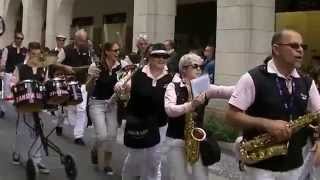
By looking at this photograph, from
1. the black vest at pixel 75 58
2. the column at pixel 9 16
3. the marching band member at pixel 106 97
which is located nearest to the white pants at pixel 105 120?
the marching band member at pixel 106 97

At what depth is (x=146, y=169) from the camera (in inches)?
283

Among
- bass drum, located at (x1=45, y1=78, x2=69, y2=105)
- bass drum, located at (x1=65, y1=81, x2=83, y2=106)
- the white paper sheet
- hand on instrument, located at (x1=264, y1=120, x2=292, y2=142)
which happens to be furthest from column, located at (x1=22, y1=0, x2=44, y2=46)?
hand on instrument, located at (x1=264, y1=120, x2=292, y2=142)

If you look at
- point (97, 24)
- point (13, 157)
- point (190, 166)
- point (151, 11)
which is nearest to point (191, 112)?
point (190, 166)

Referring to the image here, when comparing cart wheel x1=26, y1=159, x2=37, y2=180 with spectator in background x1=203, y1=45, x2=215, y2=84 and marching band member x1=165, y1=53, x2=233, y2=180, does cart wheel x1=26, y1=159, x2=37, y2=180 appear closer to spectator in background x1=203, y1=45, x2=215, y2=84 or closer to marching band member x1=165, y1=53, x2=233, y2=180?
marching band member x1=165, y1=53, x2=233, y2=180

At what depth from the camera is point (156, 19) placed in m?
17.6

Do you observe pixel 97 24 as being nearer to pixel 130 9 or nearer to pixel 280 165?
pixel 130 9

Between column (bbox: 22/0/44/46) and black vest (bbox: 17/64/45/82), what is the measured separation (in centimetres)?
1966

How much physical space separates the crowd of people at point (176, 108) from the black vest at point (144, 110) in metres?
0.01

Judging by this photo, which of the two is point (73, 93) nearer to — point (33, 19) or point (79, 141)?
point (79, 141)

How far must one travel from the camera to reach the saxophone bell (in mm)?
6082

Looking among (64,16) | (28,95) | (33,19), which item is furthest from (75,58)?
(33,19)

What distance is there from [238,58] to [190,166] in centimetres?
817

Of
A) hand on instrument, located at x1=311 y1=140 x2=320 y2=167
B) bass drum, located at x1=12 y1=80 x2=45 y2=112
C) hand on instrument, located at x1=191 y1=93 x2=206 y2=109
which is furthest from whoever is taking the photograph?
bass drum, located at x1=12 y1=80 x2=45 y2=112

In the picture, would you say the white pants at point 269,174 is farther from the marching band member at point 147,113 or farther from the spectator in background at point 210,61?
the spectator in background at point 210,61
